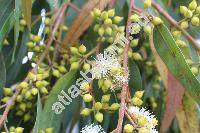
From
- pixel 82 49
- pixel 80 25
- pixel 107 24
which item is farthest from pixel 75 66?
pixel 80 25

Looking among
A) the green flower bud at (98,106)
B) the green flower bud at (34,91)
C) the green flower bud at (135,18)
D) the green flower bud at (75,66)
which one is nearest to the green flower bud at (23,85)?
the green flower bud at (34,91)

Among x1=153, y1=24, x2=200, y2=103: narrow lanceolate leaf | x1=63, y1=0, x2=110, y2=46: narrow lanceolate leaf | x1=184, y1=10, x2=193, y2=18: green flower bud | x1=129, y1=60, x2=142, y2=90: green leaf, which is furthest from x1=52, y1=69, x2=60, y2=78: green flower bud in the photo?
x1=184, y1=10, x2=193, y2=18: green flower bud

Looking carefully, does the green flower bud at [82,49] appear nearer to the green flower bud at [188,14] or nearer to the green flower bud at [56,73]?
the green flower bud at [56,73]

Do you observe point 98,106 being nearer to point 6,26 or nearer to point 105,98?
point 105,98

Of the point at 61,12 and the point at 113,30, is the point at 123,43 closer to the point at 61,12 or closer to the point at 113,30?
the point at 113,30

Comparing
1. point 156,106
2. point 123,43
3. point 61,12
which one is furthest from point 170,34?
point 156,106

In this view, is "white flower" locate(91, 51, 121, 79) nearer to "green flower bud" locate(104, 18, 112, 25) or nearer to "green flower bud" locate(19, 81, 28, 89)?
"green flower bud" locate(104, 18, 112, 25)
